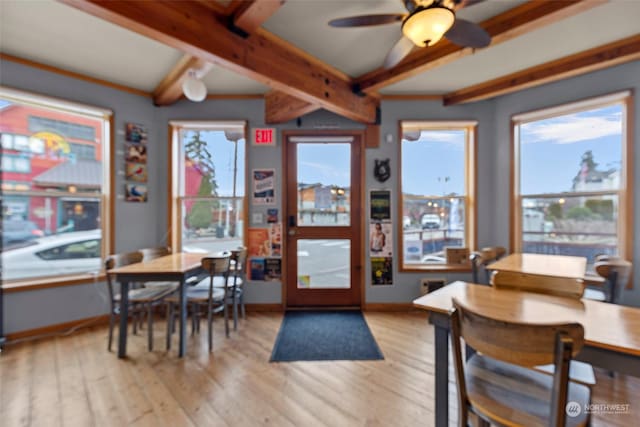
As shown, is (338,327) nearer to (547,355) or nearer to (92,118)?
(547,355)

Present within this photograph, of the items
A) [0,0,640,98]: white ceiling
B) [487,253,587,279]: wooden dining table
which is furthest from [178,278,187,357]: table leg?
[487,253,587,279]: wooden dining table

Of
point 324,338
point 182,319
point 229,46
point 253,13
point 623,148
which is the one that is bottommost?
point 324,338

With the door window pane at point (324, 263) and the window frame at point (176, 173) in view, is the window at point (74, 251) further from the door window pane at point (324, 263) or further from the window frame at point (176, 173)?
the door window pane at point (324, 263)

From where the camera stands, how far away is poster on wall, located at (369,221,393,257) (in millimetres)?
3340

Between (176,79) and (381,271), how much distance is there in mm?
3195

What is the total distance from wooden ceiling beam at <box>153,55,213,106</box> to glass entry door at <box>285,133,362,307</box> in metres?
1.28

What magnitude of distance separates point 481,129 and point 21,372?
16.7 ft

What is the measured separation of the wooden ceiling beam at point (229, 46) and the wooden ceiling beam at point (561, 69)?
1.52 metres

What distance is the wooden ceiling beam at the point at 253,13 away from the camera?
167cm

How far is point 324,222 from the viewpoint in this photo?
11.2 feet

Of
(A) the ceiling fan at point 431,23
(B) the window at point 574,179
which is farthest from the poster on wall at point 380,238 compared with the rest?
(A) the ceiling fan at point 431,23

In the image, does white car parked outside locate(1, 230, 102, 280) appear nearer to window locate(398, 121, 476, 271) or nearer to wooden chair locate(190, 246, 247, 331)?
wooden chair locate(190, 246, 247, 331)

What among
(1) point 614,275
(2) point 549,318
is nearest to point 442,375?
(2) point 549,318

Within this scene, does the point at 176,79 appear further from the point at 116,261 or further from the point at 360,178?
the point at 360,178
